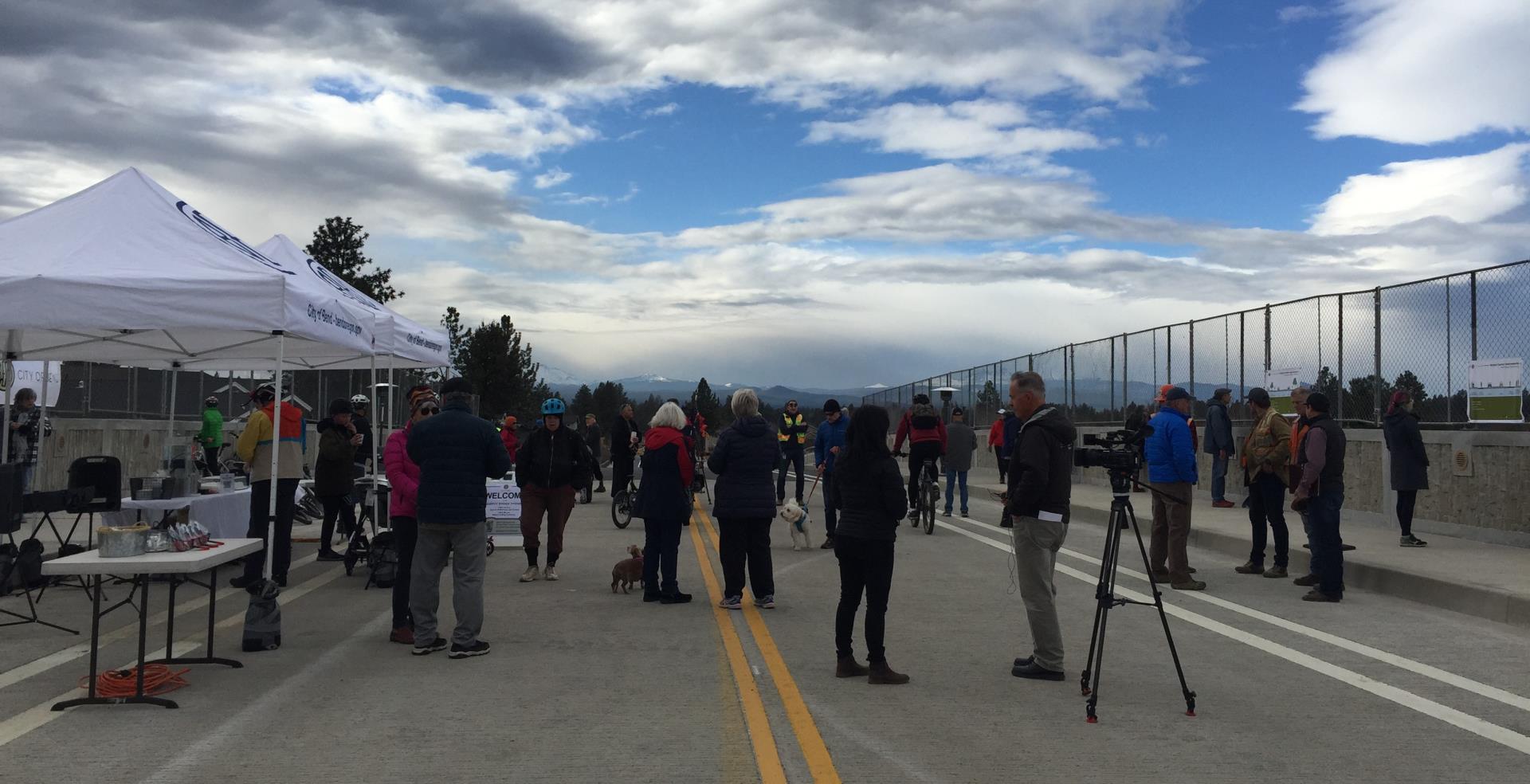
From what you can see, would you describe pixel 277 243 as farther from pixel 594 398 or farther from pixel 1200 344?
pixel 594 398

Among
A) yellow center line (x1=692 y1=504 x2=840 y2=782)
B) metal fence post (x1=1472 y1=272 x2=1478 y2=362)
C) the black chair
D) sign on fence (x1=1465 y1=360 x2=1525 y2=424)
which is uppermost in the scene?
metal fence post (x1=1472 y1=272 x2=1478 y2=362)

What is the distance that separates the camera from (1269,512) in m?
12.3

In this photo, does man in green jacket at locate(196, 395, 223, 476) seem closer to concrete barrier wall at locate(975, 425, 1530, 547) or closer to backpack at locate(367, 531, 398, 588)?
backpack at locate(367, 531, 398, 588)

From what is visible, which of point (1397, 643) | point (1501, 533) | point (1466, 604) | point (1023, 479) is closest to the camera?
point (1023, 479)

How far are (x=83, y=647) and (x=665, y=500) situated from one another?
454cm

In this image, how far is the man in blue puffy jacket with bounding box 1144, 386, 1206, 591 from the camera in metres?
11.5

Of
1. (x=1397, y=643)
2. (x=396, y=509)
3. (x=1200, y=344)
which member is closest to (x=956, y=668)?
(x=1397, y=643)

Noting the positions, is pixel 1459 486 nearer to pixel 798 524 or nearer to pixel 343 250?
pixel 798 524

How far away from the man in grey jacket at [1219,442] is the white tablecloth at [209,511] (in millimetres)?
15265

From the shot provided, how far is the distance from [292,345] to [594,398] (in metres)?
106

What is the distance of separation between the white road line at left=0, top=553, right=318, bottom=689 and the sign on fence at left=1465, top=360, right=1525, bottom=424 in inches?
578

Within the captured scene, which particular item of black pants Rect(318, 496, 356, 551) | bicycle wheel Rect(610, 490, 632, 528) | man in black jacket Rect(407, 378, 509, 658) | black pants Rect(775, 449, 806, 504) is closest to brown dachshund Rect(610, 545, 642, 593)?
man in black jacket Rect(407, 378, 509, 658)

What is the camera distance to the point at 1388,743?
19.7ft

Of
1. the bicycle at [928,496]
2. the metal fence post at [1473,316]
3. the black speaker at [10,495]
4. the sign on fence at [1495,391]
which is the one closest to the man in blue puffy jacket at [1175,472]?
the bicycle at [928,496]
